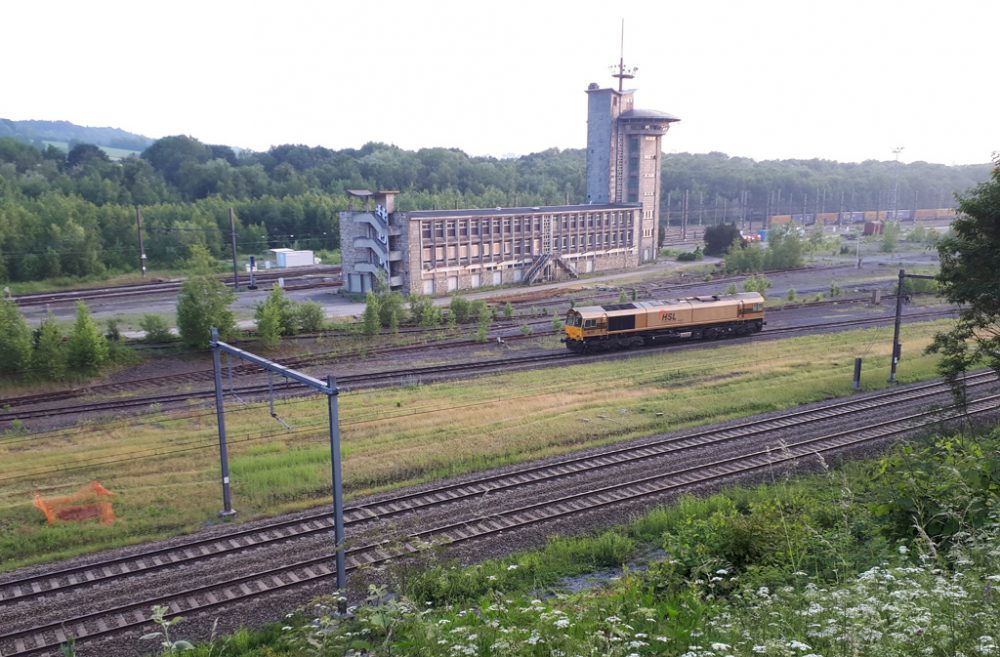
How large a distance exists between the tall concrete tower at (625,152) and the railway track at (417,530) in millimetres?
50597

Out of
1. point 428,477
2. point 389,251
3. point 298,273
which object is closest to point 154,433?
point 428,477

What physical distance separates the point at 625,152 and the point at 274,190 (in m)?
51.9

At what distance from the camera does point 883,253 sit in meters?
82.3

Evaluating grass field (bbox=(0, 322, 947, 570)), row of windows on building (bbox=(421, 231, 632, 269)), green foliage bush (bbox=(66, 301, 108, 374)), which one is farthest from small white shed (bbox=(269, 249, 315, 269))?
grass field (bbox=(0, 322, 947, 570))

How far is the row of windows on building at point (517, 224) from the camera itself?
51938 millimetres

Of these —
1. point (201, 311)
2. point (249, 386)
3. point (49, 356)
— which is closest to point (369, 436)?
point (249, 386)

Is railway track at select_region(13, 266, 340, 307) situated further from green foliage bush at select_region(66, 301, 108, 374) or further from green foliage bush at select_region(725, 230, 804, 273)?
green foliage bush at select_region(725, 230, 804, 273)

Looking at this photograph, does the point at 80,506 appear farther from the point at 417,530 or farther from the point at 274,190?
the point at 274,190

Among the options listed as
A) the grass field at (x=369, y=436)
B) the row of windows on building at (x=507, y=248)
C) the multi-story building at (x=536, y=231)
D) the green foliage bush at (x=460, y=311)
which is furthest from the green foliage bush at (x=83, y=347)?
the row of windows on building at (x=507, y=248)

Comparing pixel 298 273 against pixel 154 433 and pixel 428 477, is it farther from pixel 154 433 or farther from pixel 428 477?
pixel 428 477

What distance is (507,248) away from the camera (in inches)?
2254

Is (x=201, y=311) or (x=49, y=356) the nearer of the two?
A: (x=49, y=356)

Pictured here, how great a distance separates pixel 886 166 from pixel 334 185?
472ft

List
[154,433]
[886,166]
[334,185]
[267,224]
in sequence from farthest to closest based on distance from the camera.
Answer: [886,166]
[334,185]
[267,224]
[154,433]
